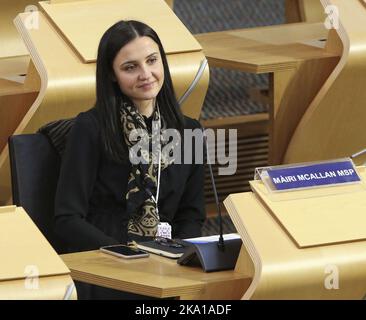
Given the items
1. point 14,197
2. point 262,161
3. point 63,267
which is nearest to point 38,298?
point 63,267

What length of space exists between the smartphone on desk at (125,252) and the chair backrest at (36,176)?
0.49 meters

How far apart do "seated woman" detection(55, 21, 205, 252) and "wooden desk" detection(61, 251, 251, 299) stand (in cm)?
46

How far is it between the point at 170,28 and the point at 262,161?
3.88 feet

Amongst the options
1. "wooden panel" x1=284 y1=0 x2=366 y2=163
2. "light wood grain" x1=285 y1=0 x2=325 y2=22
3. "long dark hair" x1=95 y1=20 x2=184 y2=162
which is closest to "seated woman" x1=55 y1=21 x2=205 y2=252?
"long dark hair" x1=95 y1=20 x2=184 y2=162

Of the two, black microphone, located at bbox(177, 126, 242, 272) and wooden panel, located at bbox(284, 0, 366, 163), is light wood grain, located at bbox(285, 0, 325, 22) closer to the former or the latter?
wooden panel, located at bbox(284, 0, 366, 163)

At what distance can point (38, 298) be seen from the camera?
263cm

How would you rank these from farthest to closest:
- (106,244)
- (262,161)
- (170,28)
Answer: (262,161), (170,28), (106,244)

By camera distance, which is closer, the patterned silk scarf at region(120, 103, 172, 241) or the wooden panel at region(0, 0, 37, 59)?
the patterned silk scarf at region(120, 103, 172, 241)

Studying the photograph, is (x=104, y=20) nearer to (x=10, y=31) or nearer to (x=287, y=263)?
(x=10, y=31)

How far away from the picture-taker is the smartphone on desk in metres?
3.04

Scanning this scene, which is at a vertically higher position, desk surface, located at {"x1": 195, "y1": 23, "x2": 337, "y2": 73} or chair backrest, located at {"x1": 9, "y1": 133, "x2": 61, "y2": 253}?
desk surface, located at {"x1": 195, "y1": 23, "x2": 337, "y2": 73}

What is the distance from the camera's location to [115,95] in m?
3.58

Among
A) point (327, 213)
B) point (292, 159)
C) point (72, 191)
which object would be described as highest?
point (292, 159)

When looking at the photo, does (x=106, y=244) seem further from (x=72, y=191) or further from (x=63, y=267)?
(x=63, y=267)
